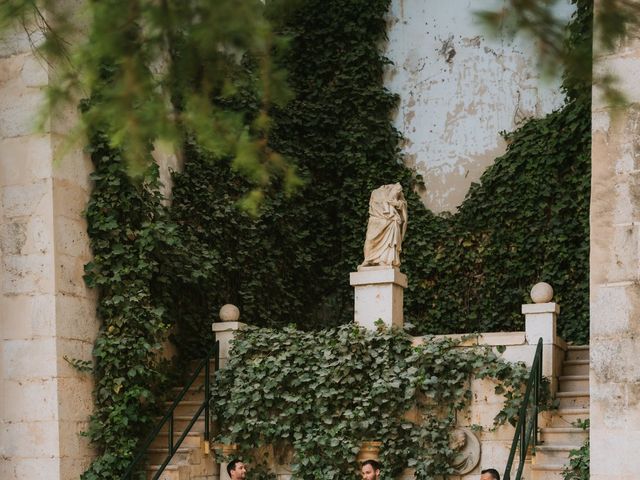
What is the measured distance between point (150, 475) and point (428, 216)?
4674mm

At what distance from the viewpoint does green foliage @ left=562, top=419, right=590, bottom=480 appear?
7922 mm

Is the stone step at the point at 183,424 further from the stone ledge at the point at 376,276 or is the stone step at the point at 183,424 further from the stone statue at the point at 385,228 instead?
the stone statue at the point at 385,228

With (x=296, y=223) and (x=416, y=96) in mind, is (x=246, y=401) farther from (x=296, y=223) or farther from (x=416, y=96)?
(x=416, y=96)

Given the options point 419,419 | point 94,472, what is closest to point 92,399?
point 94,472

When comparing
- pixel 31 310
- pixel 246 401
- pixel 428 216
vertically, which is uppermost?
pixel 428 216

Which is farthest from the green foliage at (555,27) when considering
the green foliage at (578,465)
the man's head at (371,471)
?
the man's head at (371,471)

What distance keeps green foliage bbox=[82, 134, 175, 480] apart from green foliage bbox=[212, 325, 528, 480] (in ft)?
2.33

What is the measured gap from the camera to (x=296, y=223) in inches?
498

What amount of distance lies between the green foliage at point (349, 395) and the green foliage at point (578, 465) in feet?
2.31

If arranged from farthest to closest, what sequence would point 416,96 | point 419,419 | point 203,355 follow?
1. point 416,96
2. point 203,355
3. point 419,419

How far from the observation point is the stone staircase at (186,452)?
9516mm

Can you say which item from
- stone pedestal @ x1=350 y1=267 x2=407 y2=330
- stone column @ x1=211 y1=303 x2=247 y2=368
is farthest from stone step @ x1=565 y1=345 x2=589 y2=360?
stone column @ x1=211 y1=303 x2=247 y2=368

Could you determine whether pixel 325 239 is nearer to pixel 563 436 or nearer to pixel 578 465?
pixel 563 436

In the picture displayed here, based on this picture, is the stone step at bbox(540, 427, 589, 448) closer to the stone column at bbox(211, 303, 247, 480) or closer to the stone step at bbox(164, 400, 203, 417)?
the stone column at bbox(211, 303, 247, 480)
